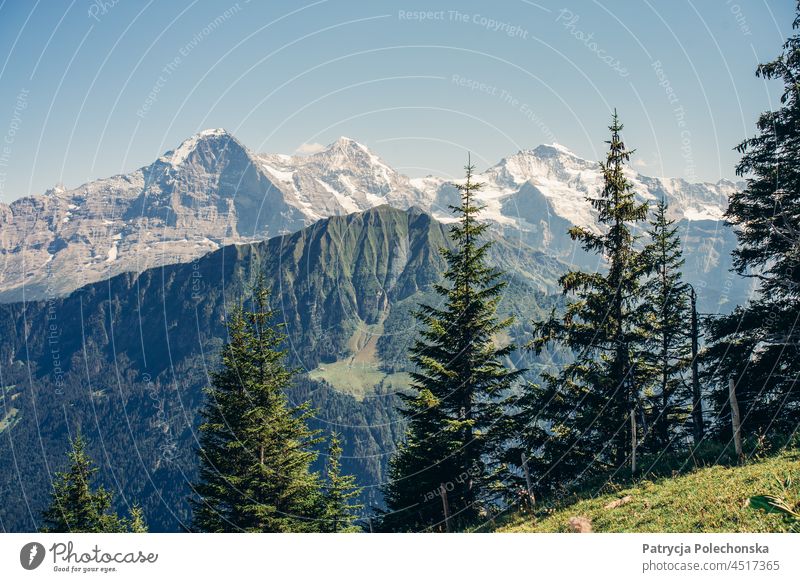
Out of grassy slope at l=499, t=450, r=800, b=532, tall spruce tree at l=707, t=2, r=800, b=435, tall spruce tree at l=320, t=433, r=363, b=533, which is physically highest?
tall spruce tree at l=707, t=2, r=800, b=435

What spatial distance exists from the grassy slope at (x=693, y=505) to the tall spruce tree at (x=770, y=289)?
3.40m

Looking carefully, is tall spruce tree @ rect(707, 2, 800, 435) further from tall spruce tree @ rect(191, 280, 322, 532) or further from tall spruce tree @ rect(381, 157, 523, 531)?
tall spruce tree @ rect(191, 280, 322, 532)

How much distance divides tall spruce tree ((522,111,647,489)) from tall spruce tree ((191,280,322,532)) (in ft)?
37.7

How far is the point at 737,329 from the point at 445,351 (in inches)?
458

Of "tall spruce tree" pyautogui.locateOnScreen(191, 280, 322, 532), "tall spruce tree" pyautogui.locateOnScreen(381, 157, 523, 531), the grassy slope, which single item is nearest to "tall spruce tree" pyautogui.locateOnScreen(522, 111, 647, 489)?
"tall spruce tree" pyautogui.locateOnScreen(381, 157, 523, 531)

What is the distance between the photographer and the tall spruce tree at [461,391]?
2422cm

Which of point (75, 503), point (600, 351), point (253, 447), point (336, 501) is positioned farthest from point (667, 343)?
point (75, 503)

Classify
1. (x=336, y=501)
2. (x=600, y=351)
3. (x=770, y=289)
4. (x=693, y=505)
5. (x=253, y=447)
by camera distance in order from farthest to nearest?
1. (x=336, y=501)
2. (x=253, y=447)
3. (x=600, y=351)
4. (x=770, y=289)
5. (x=693, y=505)

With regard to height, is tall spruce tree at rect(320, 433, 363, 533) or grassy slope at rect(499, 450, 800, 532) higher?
grassy slope at rect(499, 450, 800, 532)

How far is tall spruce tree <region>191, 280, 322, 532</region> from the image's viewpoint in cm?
2589

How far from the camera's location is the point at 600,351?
23953mm

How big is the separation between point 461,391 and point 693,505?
11.4 meters

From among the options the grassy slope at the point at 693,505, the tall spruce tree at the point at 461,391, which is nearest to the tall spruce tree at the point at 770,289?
the grassy slope at the point at 693,505

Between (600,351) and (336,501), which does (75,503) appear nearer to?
(336,501)
